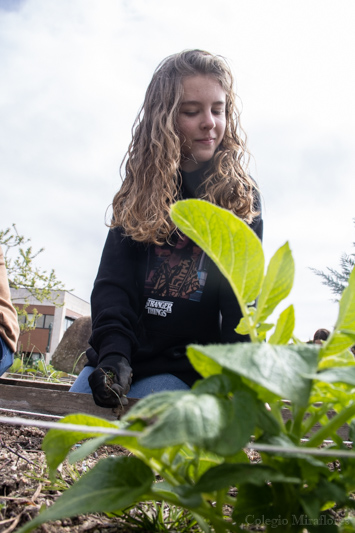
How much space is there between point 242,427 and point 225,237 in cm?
25

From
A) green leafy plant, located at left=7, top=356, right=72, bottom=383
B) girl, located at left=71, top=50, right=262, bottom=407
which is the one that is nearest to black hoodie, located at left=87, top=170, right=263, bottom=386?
girl, located at left=71, top=50, right=262, bottom=407

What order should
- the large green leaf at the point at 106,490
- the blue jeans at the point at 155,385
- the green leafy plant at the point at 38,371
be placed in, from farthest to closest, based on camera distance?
the green leafy plant at the point at 38,371 → the blue jeans at the point at 155,385 → the large green leaf at the point at 106,490

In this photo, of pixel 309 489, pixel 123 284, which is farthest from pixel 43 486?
pixel 123 284

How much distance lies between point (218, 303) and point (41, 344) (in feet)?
81.7

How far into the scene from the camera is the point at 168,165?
81.5 inches

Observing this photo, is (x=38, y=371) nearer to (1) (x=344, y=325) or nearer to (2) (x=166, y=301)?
(2) (x=166, y=301)

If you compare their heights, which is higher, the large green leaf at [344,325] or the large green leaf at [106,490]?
the large green leaf at [344,325]

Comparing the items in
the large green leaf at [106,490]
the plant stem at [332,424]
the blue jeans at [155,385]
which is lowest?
the blue jeans at [155,385]

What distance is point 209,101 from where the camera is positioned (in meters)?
2.03

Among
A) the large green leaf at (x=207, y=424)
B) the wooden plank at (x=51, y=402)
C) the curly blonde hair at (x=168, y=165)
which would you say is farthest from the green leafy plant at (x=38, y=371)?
the large green leaf at (x=207, y=424)

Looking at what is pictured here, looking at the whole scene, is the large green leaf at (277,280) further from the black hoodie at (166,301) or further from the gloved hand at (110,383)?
the black hoodie at (166,301)

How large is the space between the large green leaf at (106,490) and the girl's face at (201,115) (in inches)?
67.6

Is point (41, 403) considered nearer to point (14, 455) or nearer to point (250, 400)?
point (14, 455)

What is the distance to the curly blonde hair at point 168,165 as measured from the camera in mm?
2025
